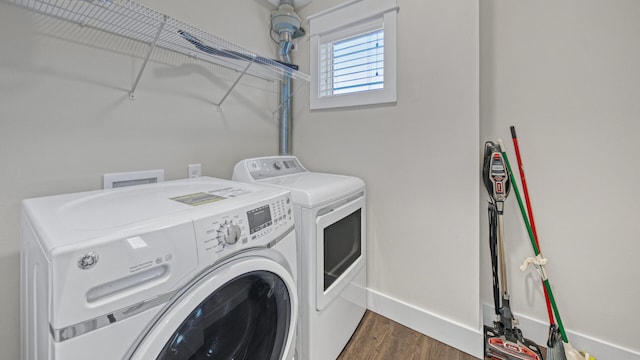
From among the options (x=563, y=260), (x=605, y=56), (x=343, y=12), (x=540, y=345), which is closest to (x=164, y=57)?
(x=343, y=12)

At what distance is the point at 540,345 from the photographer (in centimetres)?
145

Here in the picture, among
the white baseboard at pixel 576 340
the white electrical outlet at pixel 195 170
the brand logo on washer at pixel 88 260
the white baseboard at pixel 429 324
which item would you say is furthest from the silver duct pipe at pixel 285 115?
the white baseboard at pixel 576 340

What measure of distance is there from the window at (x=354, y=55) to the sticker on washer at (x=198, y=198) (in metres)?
1.26

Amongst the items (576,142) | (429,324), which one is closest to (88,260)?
(429,324)

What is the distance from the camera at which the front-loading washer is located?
0.47 metres

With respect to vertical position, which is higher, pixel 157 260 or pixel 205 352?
pixel 157 260

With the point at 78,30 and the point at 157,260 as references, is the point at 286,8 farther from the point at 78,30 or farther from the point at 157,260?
the point at 157,260

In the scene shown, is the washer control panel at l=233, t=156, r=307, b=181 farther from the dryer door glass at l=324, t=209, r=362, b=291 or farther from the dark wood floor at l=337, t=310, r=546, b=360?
the dark wood floor at l=337, t=310, r=546, b=360

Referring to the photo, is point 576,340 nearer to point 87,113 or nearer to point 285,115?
point 285,115

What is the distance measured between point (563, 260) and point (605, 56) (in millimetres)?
1095

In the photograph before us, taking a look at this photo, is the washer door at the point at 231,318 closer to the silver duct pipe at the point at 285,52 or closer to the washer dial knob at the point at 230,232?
the washer dial knob at the point at 230,232

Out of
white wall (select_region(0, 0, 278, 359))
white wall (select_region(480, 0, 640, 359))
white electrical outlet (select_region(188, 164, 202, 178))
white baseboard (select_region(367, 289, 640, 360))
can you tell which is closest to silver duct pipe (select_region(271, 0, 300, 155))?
white wall (select_region(0, 0, 278, 359))

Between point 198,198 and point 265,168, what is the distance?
30.3 inches

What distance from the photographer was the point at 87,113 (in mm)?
1114
